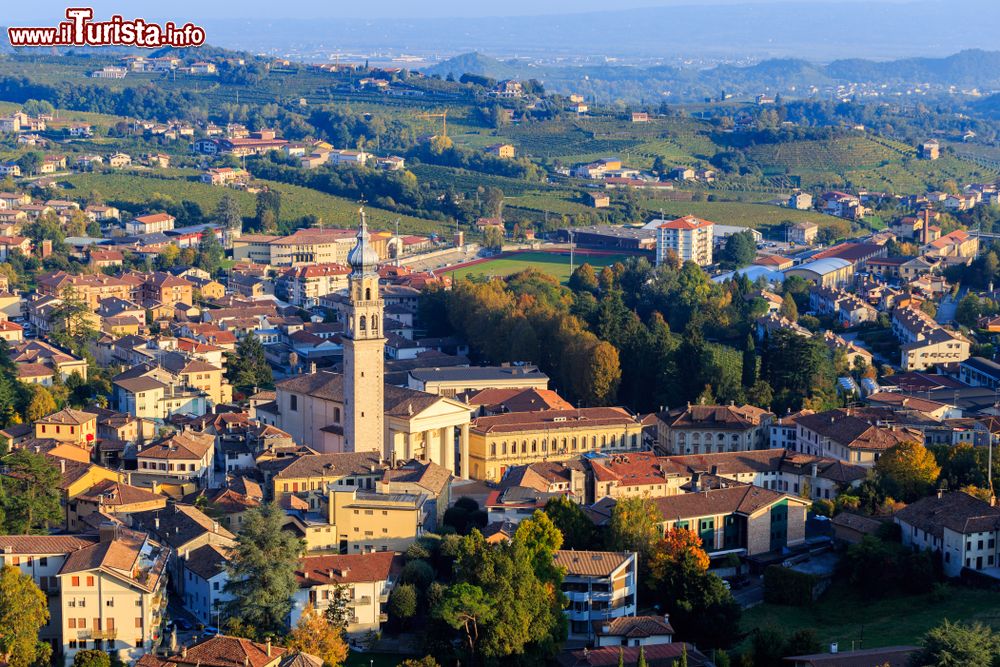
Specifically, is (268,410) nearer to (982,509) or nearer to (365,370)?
(365,370)

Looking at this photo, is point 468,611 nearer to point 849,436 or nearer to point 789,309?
point 849,436

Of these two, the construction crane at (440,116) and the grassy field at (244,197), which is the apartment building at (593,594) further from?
the construction crane at (440,116)

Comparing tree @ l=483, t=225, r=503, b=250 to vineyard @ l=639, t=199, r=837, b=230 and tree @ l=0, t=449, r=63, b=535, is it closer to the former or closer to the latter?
vineyard @ l=639, t=199, r=837, b=230

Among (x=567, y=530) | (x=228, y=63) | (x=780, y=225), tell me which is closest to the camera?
(x=567, y=530)

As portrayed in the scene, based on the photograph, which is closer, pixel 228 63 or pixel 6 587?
pixel 6 587

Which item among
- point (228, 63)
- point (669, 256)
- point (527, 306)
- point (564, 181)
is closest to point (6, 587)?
point (527, 306)

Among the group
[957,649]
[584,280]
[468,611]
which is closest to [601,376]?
[584,280]

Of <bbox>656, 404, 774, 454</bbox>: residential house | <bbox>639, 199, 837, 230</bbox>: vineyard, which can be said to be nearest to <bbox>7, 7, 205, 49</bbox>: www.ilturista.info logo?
<bbox>656, 404, 774, 454</bbox>: residential house
